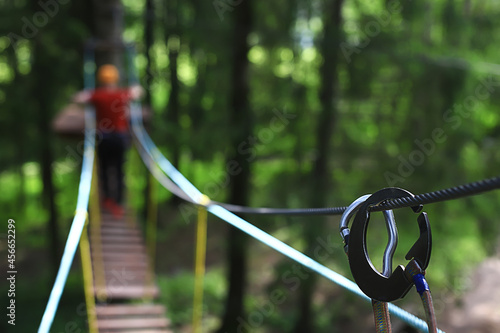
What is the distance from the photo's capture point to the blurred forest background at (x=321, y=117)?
707cm

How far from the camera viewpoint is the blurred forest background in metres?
7.07

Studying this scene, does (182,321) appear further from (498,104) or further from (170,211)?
(498,104)

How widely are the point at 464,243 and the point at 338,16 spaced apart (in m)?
3.71

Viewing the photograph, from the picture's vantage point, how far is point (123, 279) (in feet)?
13.0

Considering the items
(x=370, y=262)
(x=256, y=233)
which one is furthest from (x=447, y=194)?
(x=256, y=233)

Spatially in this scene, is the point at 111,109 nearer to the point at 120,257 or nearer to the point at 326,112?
the point at 120,257

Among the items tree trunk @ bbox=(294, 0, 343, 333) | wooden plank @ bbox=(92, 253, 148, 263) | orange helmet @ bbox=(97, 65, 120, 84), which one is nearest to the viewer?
wooden plank @ bbox=(92, 253, 148, 263)

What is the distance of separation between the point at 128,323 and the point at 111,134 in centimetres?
207

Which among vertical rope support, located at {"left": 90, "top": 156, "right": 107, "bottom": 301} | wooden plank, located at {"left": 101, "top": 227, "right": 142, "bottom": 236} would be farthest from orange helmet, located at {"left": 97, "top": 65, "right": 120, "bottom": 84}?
wooden plank, located at {"left": 101, "top": 227, "right": 142, "bottom": 236}

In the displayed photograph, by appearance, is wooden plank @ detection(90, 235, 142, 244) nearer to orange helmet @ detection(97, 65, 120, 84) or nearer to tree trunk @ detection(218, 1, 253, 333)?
orange helmet @ detection(97, 65, 120, 84)

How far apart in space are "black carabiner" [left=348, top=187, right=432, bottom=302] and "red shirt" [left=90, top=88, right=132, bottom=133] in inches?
162

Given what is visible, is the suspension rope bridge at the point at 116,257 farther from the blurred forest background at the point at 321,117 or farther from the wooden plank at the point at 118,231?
the blurred forest background at the point at 321,117

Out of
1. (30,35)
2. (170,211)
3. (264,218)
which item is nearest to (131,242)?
(264,218)

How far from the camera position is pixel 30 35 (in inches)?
291
